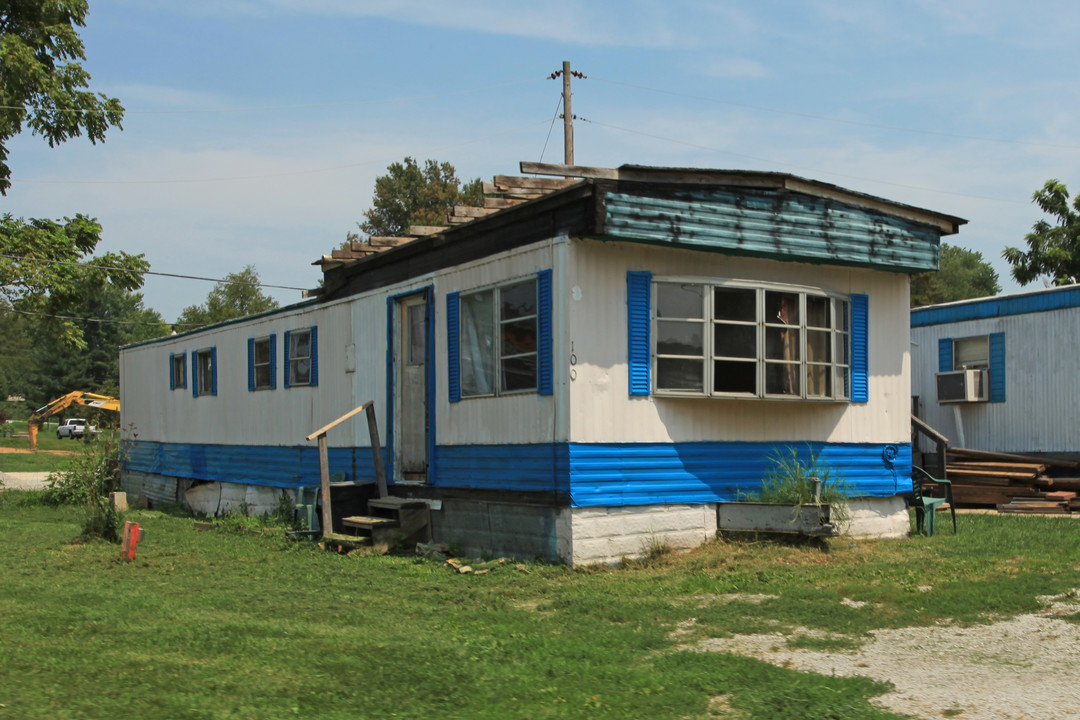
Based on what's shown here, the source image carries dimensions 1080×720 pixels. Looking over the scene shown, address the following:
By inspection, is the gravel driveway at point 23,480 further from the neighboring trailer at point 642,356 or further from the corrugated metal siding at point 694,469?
the corrugated metal siding at point 694,469

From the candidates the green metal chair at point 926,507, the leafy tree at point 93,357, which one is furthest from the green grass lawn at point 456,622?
the leafy tree at point 93,357

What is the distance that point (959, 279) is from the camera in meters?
63.9

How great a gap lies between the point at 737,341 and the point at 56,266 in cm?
1775

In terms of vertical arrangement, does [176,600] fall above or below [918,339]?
below

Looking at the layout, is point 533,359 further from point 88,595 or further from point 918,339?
point 918,339

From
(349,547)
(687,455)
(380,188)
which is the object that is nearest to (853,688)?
(687,455)

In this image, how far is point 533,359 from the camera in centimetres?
1100

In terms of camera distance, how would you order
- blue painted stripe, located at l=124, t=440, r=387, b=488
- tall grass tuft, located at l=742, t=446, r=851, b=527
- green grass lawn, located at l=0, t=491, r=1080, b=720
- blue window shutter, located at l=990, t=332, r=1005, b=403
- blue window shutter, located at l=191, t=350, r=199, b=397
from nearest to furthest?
1. green grass lawn, located at l=0, t=491, r=1080, b=720
2. tall grass tuft, located at l=742, t=446, r=851, b=527
3. blue painted stripe, located at l=124, t=440, r=387, b=488
4. blue window shutter, located at l=990, t=332, r=1005, b=403
5. blue window shutter, located at l=191, t=350, r=199, b=397

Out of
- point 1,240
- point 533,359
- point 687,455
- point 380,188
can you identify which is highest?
point 380,188

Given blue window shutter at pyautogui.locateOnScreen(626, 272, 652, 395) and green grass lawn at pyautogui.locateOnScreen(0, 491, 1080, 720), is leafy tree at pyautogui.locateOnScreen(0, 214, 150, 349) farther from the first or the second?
blue window shutter at pyautogui.locateOnScreen(626, 272, 652, 395)

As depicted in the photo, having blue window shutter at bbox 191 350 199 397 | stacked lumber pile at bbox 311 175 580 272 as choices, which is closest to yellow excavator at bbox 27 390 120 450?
blue window shutter at bbox 191 350 199 397

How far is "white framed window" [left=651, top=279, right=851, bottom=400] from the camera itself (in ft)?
35.7

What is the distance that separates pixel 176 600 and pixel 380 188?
42.5 meters

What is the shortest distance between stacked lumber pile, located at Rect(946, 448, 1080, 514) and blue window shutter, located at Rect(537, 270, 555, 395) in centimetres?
1013
